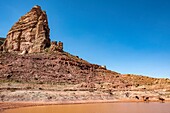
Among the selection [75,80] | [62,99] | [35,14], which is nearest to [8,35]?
[35,14]

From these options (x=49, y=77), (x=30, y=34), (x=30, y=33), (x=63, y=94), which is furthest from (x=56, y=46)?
(x=63, y=94)

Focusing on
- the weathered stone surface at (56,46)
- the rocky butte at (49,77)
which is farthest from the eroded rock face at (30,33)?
the weathered stone surface at (56,46)

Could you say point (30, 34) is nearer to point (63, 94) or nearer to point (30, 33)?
point (30, 33)

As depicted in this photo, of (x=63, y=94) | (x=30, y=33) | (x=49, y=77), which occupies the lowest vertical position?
(x=63, y=94)

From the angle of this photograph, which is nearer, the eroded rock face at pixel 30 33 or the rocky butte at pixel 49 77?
the rocky butte at pixel 49 77

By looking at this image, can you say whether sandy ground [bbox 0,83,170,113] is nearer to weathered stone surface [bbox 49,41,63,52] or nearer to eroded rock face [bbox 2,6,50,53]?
weathered stone surface [bbox 49,41,63,52]

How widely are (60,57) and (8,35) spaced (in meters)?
32.3

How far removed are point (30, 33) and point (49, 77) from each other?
3101 cm

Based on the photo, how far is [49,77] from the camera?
64.1 meters

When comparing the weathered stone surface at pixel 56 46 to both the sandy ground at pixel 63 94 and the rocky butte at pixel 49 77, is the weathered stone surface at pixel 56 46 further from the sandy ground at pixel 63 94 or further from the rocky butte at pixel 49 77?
the sandy ground at pixel 63 94

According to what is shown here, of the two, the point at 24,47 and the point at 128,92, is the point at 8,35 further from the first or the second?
the point at 128,92

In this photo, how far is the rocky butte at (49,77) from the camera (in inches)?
2036

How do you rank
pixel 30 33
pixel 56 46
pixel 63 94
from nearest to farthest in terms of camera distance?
1. pixel 63 94
2. pixel 56 46
3. pixel 30 33

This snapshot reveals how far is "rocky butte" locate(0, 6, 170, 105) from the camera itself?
51.7m
